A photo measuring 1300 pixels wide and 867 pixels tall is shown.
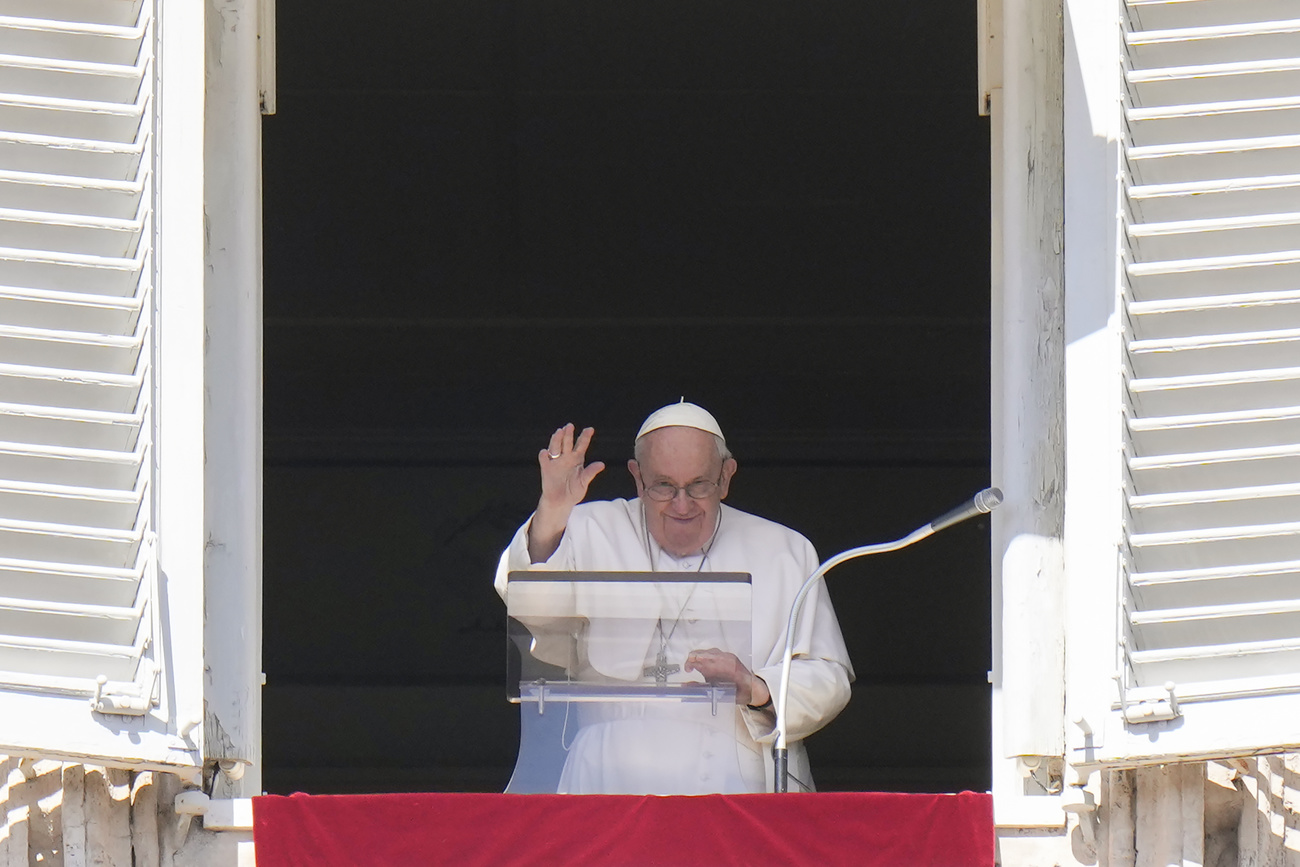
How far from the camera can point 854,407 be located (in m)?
7.16

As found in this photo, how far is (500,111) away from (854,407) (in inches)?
74.4

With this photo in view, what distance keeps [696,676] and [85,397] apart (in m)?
1.11

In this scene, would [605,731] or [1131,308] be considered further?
[605,731]

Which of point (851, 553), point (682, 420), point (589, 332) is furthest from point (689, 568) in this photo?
point (589, 332)

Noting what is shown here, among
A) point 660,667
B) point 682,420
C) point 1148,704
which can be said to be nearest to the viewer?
point 1148,704

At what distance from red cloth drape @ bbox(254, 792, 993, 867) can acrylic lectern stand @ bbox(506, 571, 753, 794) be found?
159mm

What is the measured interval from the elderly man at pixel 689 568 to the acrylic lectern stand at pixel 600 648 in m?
0.02

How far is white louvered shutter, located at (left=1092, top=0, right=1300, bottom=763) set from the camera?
8.96 ft

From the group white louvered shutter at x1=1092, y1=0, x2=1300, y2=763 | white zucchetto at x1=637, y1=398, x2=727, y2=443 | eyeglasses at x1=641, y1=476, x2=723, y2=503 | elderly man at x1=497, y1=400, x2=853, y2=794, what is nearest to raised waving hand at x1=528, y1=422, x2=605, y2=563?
elderly man at x1=497, y1=400, x2=853, y2=794

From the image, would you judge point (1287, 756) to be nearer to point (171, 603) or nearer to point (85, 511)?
point (171, 603)

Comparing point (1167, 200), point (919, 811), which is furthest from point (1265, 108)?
point (919, 811)

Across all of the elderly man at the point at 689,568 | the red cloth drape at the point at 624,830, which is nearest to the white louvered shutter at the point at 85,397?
the red cloth drape at the point at 624,830

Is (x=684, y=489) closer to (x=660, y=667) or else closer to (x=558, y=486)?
(x=558, y=486)

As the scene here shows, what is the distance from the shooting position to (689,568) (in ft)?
12.9
